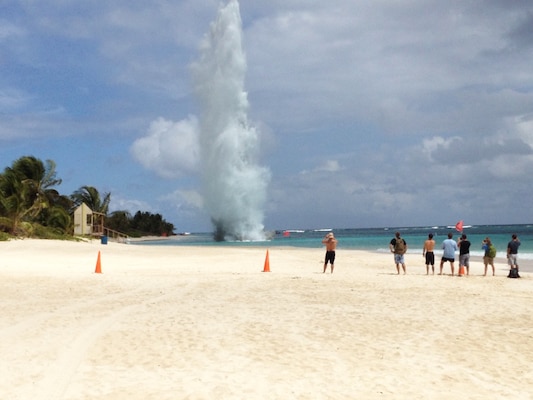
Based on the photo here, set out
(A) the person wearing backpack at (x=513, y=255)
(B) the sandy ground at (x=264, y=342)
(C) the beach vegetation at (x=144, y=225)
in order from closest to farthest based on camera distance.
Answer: (B) the sandy ground at (x=264, y=342), (A) the person wearing backpack at (x=513, y=255), (C) the beach vegetation at (x=144, y=225)

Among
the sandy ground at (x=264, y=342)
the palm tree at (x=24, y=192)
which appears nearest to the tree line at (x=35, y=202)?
the palm tree at (x=24, y=192)

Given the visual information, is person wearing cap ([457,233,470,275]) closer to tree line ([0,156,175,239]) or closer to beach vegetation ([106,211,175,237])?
tree line ([0,156,175,239])

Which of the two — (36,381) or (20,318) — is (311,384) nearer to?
(36,381)

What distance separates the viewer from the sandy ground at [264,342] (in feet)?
22.6

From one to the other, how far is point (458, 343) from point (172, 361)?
4.72 m

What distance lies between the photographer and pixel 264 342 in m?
9.24

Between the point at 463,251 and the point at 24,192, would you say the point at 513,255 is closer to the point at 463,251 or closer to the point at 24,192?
the point at 463,251

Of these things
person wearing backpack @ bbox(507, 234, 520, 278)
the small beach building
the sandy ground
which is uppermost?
the small beach building

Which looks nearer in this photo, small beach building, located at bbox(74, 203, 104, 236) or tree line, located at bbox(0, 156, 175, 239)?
tree line, located at bbox(0, 156, 175, 239)

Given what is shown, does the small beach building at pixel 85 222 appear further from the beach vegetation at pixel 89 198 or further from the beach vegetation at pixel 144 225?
the beach vegetation at pixel 144 225

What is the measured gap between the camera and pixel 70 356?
8.22m

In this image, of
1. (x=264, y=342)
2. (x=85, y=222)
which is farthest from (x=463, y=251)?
(x=85, y=222)

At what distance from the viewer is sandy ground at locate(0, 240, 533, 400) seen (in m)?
6.89

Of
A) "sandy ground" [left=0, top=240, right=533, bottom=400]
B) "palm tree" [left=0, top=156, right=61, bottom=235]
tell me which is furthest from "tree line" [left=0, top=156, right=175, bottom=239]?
"sandy ground" [left=0, top=240, right=533, bottom=400]
